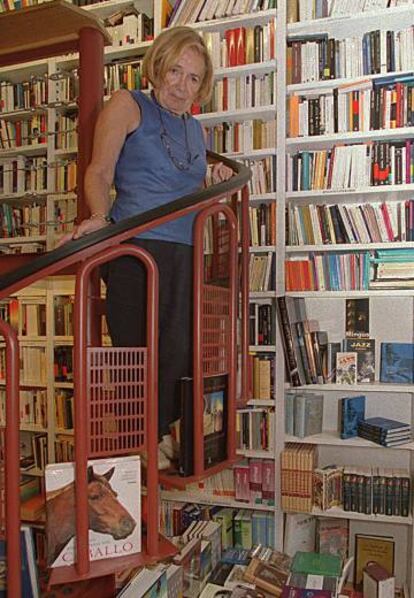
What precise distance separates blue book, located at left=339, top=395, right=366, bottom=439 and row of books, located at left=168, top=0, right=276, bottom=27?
2017 mm

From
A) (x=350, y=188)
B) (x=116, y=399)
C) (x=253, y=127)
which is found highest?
(x=253, y=127)

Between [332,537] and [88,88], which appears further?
[332,537]

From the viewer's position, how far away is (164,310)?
4.58 feet

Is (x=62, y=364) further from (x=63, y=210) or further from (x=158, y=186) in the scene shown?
(x=158, y=186)

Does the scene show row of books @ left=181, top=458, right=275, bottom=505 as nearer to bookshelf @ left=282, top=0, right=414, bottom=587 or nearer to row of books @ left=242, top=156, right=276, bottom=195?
bookshelf @ left=282, top=0, right=414, bottom=587

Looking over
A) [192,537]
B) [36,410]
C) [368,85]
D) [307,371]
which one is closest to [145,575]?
[192,537]

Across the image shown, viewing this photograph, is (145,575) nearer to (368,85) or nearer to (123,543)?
(123,543)

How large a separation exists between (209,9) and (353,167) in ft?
3.73

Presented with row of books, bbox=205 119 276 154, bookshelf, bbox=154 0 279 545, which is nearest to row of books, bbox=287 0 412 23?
bookshelf, bbox=154 0 279 545

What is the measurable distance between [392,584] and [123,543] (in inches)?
71.5

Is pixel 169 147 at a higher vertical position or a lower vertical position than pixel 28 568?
higher

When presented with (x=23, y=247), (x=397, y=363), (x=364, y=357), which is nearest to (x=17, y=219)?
(x=23, y=247)

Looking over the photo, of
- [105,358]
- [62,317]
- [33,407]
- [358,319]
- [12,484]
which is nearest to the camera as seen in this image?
[12,484]

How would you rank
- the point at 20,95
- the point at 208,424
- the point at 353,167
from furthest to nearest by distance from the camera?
the point at 20,95 < the point at 353,167 < the point at 208,424
